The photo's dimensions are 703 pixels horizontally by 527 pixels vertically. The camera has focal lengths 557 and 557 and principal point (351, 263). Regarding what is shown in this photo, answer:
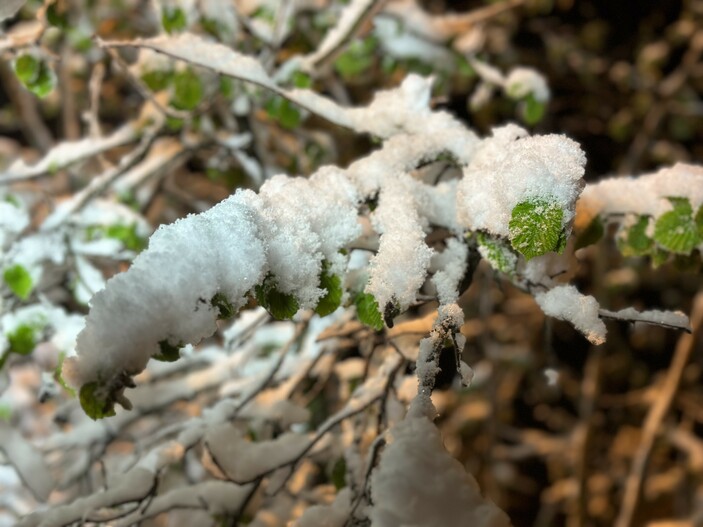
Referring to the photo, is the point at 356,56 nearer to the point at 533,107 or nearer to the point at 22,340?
the point at 533,107

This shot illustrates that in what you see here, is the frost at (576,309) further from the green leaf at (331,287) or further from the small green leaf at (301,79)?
the small green leaf at (301,79)

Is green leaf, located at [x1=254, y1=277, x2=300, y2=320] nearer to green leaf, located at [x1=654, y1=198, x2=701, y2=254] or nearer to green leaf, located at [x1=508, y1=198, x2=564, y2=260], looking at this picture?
green leaf, located at [x1=508, y1=198, x2=564, y2=260]

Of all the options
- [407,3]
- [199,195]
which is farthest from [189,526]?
[199,195]

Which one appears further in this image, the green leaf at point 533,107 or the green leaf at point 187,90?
the green leaf at point 533,107

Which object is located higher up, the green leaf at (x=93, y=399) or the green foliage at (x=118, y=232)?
the green foliage at (x=118, y=232)

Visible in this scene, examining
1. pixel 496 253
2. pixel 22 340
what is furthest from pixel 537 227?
pixel 22 340

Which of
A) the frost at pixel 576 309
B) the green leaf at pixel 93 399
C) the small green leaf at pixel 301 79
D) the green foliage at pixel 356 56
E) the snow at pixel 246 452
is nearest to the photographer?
the green leaf at pixel 93 399

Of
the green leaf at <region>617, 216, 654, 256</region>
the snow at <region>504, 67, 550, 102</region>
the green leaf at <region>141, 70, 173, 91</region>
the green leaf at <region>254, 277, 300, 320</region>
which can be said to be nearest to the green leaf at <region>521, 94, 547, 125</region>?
the snow at <region>504, 67, 550, 102</region>

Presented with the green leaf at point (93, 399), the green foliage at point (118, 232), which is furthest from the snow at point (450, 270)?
the green foliage at point (118, 232)
